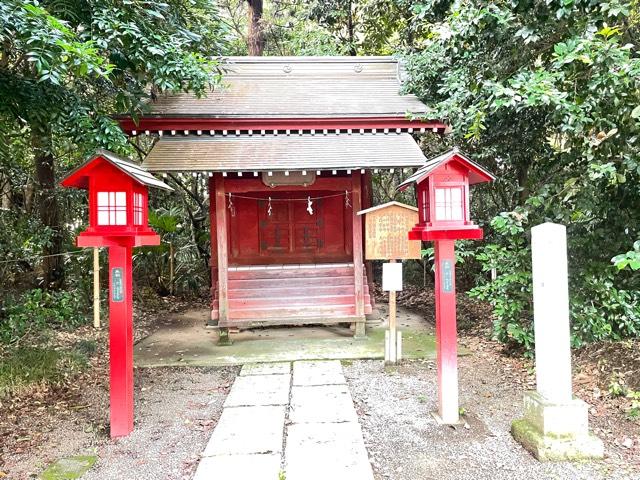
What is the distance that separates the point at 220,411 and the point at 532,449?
2868mm

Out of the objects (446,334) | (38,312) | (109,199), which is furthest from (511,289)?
(38,312)

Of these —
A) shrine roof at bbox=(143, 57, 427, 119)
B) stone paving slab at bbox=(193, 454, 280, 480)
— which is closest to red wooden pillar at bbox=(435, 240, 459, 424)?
stone paving slab at bbox=(193, 454, 280, 480)

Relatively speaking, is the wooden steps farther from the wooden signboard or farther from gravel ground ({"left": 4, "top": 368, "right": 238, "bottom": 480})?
gravel ground ({"left": 4, "top": 368, "right": 238, "bottom": 480})

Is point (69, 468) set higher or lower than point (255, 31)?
lower

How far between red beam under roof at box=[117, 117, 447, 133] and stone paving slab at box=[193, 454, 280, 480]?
5375mm

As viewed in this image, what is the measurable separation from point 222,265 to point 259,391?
2568mm

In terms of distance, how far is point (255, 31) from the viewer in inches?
515

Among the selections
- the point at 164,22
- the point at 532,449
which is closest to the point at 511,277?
the point at 532,449

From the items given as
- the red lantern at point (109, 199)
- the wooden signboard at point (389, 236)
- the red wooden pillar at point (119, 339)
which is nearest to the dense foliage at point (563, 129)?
the wooden signboard at point (389, 236)

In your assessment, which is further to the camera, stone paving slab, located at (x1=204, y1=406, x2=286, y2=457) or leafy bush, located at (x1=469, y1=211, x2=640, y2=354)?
leafy bush, located at (x1=469, y1=211, x2=640, y2=354)

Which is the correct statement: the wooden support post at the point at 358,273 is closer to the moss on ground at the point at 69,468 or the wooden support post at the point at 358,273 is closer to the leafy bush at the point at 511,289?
the leafy bush at the point at 511,289

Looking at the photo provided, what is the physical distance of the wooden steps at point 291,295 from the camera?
7016mm

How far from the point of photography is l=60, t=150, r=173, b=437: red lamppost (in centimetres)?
371

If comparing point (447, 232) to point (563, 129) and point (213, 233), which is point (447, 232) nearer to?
point (563, 129)
